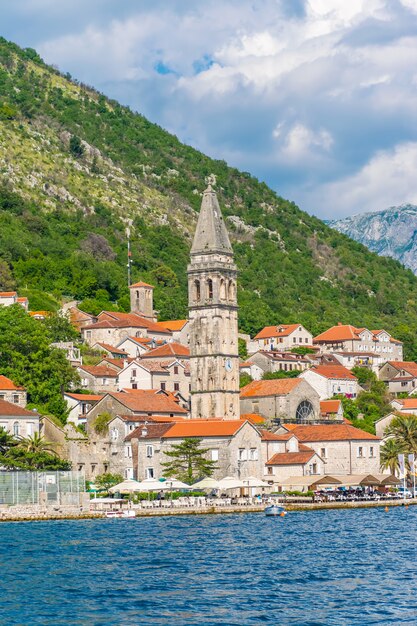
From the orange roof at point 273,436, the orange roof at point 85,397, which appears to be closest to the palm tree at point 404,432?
the orange roof at point 273,436

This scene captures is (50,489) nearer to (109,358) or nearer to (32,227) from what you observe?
(109,358)

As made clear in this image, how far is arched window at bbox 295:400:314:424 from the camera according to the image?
12431 centimetres

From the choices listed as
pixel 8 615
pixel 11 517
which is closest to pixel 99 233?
pixel 11 517

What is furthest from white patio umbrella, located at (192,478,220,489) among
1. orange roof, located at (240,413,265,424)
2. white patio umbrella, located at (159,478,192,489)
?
orange roof, located at (240,413,265,424)

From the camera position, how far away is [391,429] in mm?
125875

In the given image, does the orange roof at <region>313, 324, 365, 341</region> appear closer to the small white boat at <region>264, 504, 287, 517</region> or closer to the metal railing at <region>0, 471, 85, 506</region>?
the small white boat at <region>264, 504, 287, 517</region>

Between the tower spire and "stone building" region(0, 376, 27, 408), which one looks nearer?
"stone building" region(0, 376, 27, 408)

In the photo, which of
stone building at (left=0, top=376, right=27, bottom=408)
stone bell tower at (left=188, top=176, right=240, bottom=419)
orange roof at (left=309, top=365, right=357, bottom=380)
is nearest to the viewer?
stone building at (left=0, top=376, right=27, bottom=408)

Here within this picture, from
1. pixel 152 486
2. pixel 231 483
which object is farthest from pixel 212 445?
pixel 152 486

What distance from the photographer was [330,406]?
130625mm

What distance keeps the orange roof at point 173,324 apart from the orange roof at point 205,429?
150ft

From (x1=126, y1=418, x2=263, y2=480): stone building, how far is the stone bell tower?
10.6 metres

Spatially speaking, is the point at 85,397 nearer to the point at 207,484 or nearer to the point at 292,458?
the point at 292,458

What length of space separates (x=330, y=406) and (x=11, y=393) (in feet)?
122
